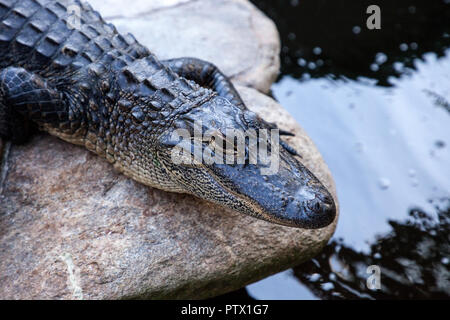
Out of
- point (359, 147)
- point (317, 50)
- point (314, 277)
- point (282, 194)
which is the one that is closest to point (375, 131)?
point (359, 147)

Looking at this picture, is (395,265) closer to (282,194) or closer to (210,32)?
(282,194)

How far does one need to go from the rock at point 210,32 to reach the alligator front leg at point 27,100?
1328mm

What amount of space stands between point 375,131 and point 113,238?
2787 millimetres

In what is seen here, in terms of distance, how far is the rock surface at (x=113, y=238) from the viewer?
2.94 metres

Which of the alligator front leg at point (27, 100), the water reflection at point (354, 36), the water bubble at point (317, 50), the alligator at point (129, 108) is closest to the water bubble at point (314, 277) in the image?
the alligator at point (129, 108)

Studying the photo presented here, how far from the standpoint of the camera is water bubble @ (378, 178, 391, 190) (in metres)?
4.16

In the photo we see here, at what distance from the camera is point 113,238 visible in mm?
3043

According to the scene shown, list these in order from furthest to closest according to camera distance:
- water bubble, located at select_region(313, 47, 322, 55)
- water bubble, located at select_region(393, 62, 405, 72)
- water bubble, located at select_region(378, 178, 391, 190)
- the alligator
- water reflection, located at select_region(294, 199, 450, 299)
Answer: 1. water bubble, located at select_region(313, 47, 322, 55)
2. water bubble, located at select_region(393, 62, 405, 72)
3. water bubble, located at select_region(378, 178, 391, 190)
4. water reflection, located at select_region(294, 199, 450, 299)
5. the alligator

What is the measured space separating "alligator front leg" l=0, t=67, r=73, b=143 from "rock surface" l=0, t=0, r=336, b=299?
24 cm

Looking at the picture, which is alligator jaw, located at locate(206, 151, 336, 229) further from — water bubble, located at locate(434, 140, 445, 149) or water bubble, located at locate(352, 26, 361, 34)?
water bubble, located at locate(352, 26, 361, 34)

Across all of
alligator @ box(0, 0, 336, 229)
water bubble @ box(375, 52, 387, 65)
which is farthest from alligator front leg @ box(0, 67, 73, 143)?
water bubble @ box(375, 52, 387, 65)

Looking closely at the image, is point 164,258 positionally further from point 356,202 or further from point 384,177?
point 384,177

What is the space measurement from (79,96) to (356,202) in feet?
7.76
